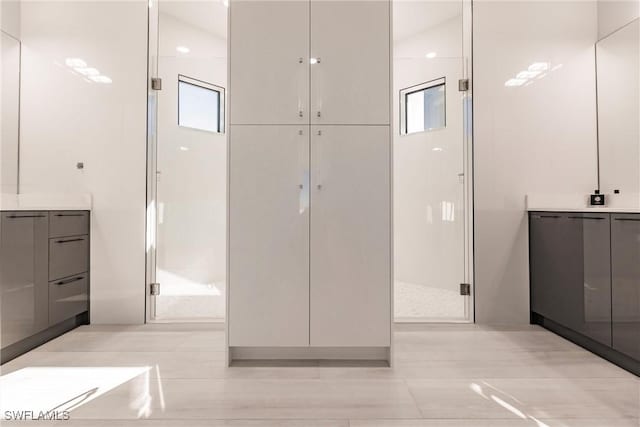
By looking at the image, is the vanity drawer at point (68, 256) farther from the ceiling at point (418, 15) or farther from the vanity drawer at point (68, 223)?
the ceiling at point (418, 15)

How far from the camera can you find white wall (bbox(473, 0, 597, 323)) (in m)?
3.14

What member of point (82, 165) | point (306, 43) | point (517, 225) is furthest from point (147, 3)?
point (517, 225)

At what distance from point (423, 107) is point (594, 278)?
1862mm

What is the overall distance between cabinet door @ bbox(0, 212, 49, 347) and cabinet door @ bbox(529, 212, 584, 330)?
355 centimetres

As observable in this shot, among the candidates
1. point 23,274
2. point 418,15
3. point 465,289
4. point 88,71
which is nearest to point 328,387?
point 465,289

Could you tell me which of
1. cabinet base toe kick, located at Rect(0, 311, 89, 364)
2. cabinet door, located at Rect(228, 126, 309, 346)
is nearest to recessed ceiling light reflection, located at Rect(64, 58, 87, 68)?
cabinet door, located at Rect(228, 126, 309, 346)

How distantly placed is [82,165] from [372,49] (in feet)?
8.12

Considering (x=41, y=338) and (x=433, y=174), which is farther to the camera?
(x=433, y=174)

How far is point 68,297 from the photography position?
282cm

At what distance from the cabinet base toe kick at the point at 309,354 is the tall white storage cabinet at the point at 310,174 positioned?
0.10 meters

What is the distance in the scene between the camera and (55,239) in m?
2.68

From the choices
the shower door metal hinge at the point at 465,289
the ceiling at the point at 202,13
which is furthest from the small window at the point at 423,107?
the ceiling at the point at 202,13

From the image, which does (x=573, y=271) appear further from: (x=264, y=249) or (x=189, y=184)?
(x=189, y=184)

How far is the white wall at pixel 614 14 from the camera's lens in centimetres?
287
